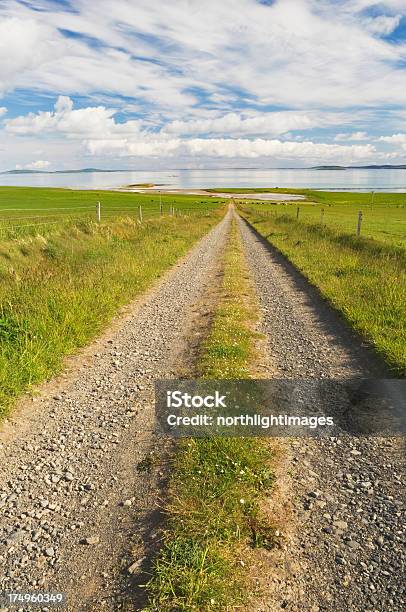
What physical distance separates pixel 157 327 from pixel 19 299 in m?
3.11

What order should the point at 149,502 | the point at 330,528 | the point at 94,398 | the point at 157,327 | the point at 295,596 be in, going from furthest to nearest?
the point at 157,327
the point at 94,398
the point at 149,502
the point at 330,528
the point at 295,596

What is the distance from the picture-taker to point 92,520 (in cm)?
379

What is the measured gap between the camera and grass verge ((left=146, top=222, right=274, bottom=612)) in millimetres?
2949

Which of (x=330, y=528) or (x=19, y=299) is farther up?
(x=19, y=299)

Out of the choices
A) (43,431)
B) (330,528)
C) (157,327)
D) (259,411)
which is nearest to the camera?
(330,528)

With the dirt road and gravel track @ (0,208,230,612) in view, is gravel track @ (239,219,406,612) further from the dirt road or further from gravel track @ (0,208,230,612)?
gravel track @ (0,208,230,612)

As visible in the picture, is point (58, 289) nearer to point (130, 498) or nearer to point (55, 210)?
point (130, 498)

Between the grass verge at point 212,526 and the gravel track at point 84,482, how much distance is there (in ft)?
0.87

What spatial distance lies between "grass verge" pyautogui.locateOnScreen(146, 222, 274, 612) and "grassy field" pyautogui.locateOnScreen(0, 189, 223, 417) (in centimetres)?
289

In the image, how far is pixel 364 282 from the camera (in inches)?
486

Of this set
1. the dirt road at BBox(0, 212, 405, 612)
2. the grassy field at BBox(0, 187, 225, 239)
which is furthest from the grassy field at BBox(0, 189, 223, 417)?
the grassy field at BBox(0, 187, 225, 239)

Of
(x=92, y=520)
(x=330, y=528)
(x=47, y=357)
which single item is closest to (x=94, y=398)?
(x=47, y=357)

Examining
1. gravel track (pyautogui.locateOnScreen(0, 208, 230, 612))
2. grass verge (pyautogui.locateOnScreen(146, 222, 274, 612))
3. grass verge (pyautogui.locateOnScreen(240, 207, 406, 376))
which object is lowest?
gravel track (pyautogui.locateOnScreen(0, 208, 230, 612))

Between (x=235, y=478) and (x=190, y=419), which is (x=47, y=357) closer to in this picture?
(x=190, y=419)
